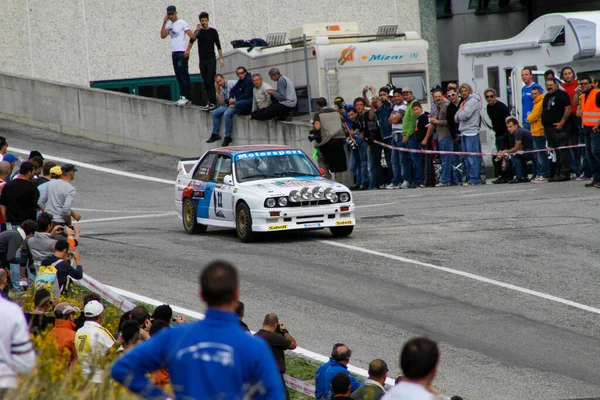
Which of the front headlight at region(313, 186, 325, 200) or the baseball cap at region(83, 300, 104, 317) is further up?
the front headlight at region(313, 186, 325, 200)

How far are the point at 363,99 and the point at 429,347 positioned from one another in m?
20.1

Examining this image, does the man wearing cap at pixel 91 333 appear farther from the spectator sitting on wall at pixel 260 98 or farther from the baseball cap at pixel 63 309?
the spectator sitting on wall at pixel 260 98

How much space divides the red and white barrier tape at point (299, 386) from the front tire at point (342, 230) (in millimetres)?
7242

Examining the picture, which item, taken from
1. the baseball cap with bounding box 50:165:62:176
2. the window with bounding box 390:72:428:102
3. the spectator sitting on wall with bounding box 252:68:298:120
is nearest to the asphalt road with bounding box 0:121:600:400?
the baseball cap with bounding box 50:165:62:176

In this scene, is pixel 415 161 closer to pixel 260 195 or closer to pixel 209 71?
pixel 209 71

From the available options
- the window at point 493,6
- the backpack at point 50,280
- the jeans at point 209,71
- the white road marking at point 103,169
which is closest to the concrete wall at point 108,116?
the jeans at point 209,71

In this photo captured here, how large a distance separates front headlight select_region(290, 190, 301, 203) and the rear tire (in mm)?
2549

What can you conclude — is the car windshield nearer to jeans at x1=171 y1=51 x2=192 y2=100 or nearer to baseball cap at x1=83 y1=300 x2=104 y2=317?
baseball cap at x1=83 y1=300 x2=104 y2=317

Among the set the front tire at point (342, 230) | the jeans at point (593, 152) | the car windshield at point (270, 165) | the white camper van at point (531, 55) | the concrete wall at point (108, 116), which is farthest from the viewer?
the concrete wall at point (108, 116)

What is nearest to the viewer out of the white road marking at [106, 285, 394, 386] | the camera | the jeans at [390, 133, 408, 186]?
the white road marking at [106, 285, 394, 386]

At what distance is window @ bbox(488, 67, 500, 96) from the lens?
25812 mm

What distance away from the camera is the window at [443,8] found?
41.3m

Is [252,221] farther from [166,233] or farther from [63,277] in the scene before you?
[63,277]

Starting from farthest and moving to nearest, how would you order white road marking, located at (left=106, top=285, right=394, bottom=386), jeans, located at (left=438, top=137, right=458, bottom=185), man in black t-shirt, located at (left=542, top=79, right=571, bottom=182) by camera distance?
jeans, located at (left=438, top=137, right=458, bottom=185) < man in black t-shirt, located at (left=542, top=79, right=571, bottom=182) < white road marking, located at (left=106, top=285, right=394, bottom=386)
